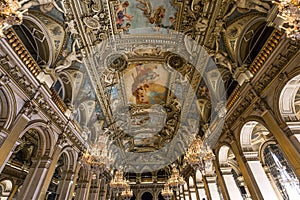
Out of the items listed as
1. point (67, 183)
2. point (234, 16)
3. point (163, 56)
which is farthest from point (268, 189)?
point (67, 183)

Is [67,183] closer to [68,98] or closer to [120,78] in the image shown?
[68,98]

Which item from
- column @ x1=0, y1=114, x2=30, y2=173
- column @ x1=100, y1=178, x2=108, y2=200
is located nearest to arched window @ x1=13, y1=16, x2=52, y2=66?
column @ x1=0, y1=114, x2=30, y2=173

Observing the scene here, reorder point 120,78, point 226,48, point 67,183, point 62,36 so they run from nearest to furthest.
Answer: point 62,36, point 226,48, point 67,183, point 120,78

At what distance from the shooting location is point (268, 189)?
609 cm

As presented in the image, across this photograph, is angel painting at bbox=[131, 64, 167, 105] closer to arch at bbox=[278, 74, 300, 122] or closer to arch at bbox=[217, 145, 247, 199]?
arch at bbox=[217, 145, 247, 199]

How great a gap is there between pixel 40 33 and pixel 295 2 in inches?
305

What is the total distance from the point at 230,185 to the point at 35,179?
8.56m

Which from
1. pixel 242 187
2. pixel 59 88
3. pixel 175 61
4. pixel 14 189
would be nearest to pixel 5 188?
pixel 14 189

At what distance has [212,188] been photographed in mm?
10039

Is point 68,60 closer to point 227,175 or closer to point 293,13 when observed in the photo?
point 293,13

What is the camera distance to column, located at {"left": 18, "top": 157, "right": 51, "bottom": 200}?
5977mm

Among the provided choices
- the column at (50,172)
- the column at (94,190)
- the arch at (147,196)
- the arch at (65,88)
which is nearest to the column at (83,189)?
the column at (94,190)

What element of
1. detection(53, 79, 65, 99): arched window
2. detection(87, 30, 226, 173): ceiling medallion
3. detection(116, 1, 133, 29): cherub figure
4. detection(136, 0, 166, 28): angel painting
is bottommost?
detection(53, 79, 65, 99): arched window

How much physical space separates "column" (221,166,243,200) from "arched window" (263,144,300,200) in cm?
450
